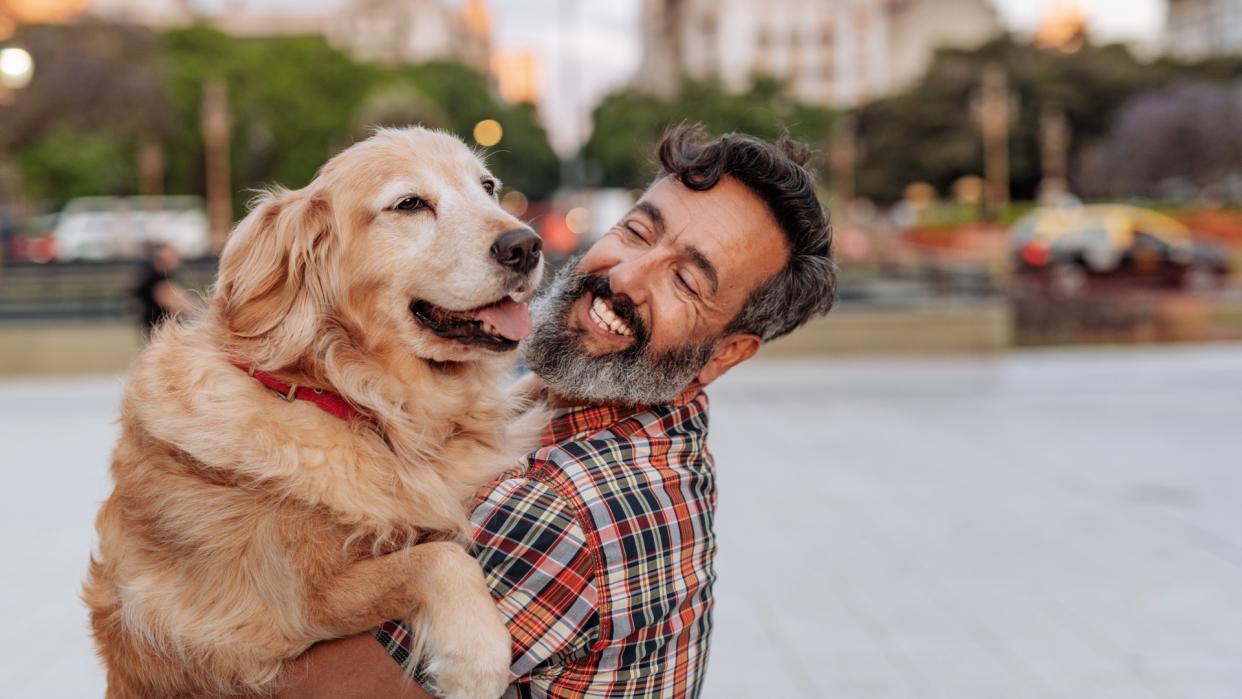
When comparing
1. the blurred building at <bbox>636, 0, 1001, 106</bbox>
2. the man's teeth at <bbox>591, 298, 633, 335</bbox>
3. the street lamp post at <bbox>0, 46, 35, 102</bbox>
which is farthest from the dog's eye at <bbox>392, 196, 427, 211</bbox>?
the blurred building at <bbox>636, 0, 1001, 106</bbox>

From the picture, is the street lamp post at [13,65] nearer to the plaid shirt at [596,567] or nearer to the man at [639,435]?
the man at [639,435]

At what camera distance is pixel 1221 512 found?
26.6 ft

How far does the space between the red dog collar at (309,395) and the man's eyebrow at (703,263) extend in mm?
753

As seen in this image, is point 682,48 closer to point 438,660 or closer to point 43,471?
point 43,471

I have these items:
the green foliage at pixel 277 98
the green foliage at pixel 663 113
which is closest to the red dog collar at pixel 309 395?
the green foliage at pixel 663 113

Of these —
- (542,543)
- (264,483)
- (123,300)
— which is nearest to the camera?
(542,543)

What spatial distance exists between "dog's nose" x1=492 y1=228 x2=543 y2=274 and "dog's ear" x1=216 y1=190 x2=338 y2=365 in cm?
35

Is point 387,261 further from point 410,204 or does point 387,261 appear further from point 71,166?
point 71,166

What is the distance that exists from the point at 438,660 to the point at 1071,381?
1288 cm

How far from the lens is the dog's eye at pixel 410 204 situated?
267cm

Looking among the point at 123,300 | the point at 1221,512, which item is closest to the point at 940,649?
the point at 1221,512

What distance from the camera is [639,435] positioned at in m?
2.30

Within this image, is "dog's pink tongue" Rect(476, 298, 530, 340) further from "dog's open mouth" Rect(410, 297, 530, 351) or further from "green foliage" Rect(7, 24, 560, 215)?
"green foliage" Rect(7, 24, 560, 215)

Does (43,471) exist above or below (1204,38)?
below
